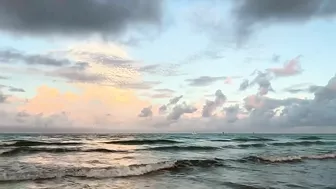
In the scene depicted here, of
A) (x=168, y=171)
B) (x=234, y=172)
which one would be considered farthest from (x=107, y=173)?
(x=234, y=172)

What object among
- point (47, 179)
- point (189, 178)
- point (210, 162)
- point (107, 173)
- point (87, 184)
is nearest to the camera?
point (87, 184)

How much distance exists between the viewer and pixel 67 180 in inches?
558

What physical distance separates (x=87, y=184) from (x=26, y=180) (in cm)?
307

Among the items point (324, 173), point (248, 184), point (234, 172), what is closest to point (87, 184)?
point (248, 184)

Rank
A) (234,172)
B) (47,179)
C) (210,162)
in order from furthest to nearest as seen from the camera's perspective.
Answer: (210,162), (234,172), (47,179)

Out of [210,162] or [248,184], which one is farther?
[210,162]

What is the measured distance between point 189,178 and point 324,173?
835 cm

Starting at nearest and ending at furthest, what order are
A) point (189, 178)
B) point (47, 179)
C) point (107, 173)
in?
point (47, 179), point (189, 178), point (107, 173)

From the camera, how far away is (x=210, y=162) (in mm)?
22297

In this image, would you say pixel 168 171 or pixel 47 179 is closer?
pixel 47 179

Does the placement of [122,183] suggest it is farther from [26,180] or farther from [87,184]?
[26,180]

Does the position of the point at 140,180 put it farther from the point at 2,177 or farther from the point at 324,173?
the point at 324,173

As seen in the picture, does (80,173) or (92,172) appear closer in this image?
(80,173)

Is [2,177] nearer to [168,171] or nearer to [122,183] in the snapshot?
[122,183]
